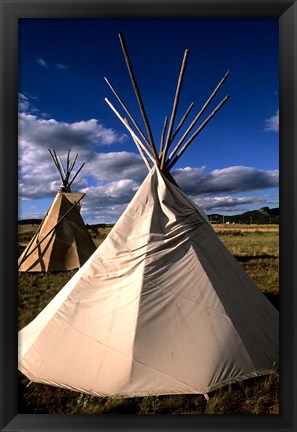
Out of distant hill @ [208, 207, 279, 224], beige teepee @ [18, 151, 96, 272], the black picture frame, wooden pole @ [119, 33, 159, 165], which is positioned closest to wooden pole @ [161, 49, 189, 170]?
wooden pole @ [119, 33, 159, 165]

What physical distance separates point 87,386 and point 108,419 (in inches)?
10.8

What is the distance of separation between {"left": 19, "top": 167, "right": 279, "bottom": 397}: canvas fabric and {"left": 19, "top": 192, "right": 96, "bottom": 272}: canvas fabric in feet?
14.7

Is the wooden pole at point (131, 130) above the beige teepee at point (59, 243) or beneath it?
above

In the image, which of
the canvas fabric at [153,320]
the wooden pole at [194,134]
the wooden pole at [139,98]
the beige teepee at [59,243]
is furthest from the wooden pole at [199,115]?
the beige teepee at [59,243]

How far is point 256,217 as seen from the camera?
22.0 ft

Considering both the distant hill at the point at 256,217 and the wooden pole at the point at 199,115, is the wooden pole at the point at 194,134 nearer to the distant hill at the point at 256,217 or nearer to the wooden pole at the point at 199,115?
the wooden pole at the point at 199,115

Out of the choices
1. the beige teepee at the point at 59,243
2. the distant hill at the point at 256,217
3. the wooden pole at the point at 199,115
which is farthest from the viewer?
the beige teepee at the point at 59,243

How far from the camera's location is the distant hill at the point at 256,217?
234cm

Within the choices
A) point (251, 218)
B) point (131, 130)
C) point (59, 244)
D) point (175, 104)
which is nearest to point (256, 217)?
point (251, 218)

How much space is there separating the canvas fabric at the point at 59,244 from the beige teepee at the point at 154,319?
14.7ft

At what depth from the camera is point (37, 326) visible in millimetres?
2691
